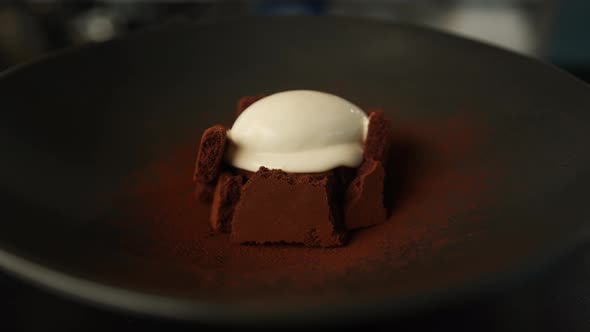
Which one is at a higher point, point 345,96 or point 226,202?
point 345,96

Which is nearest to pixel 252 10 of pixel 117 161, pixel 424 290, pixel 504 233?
pixel 117 161

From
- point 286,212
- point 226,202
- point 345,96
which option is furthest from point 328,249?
point 345,96

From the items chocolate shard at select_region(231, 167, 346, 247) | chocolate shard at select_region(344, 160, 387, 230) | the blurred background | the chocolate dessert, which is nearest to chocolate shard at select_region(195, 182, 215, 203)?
the chocolate dessert

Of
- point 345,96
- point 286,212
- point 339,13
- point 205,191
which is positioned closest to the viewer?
point 286,212

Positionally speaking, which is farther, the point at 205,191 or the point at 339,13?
the point at 339,13

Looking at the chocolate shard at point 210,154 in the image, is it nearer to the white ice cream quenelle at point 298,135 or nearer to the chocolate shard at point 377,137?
the white ice cream quenelle at point 298,135

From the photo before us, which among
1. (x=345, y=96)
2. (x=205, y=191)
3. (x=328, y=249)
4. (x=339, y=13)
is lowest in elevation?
(x=328, y=249)

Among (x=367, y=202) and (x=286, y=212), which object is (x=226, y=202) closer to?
(x=286, y=212)

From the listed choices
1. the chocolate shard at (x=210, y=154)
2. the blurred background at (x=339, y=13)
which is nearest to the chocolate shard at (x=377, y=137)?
the chocolate shard at (x=210, y=154)
